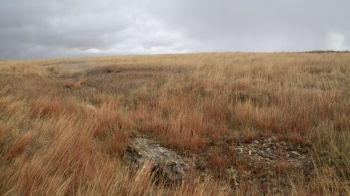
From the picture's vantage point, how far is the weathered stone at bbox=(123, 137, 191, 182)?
4891 millimetres

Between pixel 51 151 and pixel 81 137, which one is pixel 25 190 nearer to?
pixel 51 151

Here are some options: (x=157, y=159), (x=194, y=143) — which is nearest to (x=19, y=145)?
(x=157, y=159)

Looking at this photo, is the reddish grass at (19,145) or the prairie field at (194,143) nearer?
the prairie field at (194,143)

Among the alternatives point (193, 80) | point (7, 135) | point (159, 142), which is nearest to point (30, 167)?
point (7, 135)

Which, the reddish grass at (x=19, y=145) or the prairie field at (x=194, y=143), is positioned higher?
the reddish grass at (x=19, y=145)

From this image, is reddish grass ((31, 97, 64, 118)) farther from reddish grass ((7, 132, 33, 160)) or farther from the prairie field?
reddish grass ((7, 132, 33, 160))

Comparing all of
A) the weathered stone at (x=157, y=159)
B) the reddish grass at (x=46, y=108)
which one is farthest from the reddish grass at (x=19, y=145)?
the reddish grass at (x=46, y=108)

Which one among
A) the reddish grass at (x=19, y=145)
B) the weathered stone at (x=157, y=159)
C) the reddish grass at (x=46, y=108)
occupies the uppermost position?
the reddish grass at (x=19, y=145)

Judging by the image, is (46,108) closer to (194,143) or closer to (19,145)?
(194,143)

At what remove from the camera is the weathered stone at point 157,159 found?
16.0 feet

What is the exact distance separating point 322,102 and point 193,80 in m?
5.36

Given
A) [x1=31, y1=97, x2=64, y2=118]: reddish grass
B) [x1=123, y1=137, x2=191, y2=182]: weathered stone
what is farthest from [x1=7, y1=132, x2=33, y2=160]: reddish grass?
[x1=31, y1=97, x2=64, y2=118]: reddish grass

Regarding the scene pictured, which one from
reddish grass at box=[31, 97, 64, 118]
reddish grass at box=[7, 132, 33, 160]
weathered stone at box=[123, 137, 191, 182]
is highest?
reddish grass at box=[7, 132, 33, 160]

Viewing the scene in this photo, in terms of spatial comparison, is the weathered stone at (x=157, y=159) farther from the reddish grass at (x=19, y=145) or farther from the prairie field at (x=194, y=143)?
the reddish grass at (x=19, y=145)
